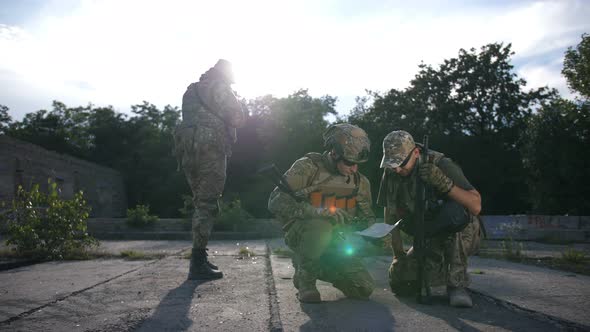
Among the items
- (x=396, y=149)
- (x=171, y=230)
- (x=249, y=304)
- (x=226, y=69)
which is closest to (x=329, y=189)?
(x=396, y=149)

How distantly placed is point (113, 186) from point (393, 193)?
26.7 meters

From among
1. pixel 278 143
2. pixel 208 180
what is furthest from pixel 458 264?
pixel 278 143

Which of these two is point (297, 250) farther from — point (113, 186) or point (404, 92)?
point (404, 92)

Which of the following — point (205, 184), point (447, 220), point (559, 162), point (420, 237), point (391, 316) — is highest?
point (559, 162)

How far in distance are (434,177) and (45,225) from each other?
4762 mm

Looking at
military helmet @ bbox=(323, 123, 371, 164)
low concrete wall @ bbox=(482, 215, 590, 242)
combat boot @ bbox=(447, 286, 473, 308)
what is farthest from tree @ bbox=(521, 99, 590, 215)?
combat boot @ bbox=(447, 286, 473, 308)

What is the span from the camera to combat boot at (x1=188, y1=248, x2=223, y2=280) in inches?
167

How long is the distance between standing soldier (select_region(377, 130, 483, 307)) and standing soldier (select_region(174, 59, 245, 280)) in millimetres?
1782

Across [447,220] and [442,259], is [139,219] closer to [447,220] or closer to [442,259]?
[442,259]

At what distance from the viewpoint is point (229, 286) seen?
150 inches

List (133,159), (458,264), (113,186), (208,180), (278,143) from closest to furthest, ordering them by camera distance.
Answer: (458,264) → (208,180) → (278,143) → (113,186) → (133,159)

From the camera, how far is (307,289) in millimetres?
3182

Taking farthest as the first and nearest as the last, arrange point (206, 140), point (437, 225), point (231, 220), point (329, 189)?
point (231, 220)
point (206, 140)
point (329, 189)
point (437, 225)

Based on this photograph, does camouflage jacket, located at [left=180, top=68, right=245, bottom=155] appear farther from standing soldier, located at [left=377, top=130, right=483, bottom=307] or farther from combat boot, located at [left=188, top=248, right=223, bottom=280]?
standing soldier, located at [left=377, top=130, right=483, bottom=307]
